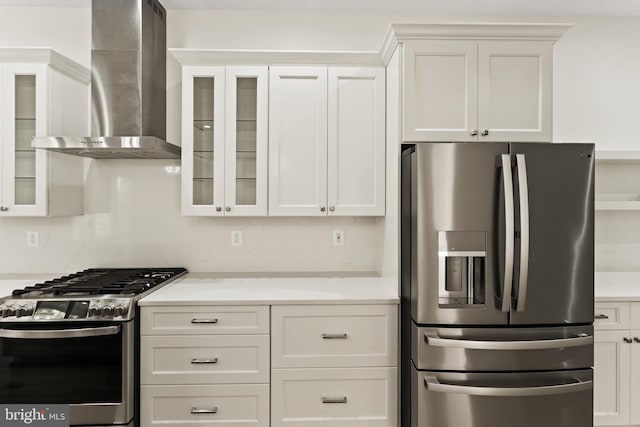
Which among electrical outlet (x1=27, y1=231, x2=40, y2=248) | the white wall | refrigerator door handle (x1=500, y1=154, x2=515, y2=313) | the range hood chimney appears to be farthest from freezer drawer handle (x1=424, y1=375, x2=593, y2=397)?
electrical outlet (x1=27, y1=231, x2=40, y2=248)

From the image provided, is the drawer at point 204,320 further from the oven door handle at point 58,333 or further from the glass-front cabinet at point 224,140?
the glass-front cabinet at point 224,140

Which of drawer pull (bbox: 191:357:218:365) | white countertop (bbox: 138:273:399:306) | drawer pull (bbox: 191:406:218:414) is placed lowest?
drawer pull (bbox: 191:406:218:414)

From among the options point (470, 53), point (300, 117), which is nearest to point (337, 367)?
point (300, 117)

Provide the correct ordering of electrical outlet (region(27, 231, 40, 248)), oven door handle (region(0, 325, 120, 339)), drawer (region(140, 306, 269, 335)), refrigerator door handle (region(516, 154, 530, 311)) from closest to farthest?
refrigerator door handle (region(516, 154, 530, 311)), oven door handle (region(0, 325, 120, 339)), drawer (region(140, 306, 269, 335)), electrical outlet (region(27, 231, 40, 248))

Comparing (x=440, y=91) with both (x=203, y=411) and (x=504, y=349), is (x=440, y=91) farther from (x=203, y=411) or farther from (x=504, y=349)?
(x=203, y=411)

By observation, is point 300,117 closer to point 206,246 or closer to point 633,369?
point 206,246

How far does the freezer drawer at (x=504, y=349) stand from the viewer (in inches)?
86.0

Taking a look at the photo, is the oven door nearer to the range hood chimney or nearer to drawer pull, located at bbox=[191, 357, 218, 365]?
drawer pull, located at bbox=[191, 357, 218, 365]

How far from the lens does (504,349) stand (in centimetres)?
218

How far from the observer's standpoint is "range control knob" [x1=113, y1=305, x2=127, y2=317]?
2.28m

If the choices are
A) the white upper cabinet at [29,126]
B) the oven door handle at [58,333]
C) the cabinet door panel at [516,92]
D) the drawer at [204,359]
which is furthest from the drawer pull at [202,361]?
the cabinet door panel at [516,92]

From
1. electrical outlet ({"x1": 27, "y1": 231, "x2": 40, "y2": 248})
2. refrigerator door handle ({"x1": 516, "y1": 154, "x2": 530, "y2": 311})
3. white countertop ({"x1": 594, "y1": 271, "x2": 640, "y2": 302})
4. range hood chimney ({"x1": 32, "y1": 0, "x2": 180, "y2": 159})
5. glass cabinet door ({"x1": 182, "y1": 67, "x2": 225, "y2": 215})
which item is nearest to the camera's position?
refrigerator door handle ({"x1": 516, "y1": 154, "x2": 530, "y2": 311})

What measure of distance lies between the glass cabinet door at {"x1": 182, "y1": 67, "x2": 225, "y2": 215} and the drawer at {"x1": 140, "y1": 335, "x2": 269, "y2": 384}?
0.81 metres

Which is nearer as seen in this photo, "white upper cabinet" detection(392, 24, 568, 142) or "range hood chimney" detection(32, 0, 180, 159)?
"white upper cabinet" detection(392, 24, 568, 142)
